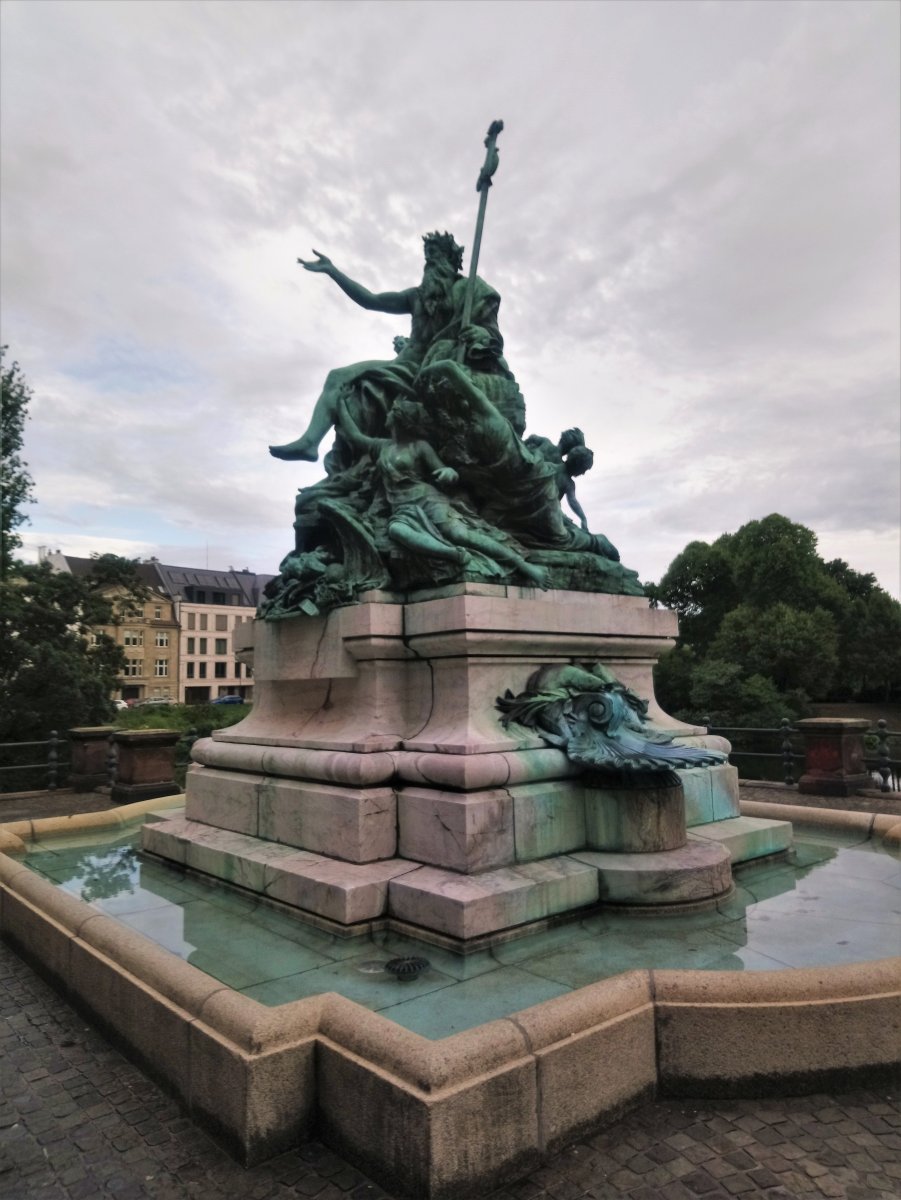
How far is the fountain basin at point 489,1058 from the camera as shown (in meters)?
2.43

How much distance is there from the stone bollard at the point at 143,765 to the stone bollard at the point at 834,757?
920cm

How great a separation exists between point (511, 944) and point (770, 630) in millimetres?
38116

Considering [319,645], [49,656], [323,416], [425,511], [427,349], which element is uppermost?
[427,349]

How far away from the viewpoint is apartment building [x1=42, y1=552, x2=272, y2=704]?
196ft

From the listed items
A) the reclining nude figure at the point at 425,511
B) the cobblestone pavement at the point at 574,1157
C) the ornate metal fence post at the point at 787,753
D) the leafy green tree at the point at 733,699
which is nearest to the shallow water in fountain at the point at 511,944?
the cobblestone pavement at the point at 574,1157

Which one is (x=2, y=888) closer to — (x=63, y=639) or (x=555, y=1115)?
(x=555, y=1115)

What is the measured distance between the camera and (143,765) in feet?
39.0

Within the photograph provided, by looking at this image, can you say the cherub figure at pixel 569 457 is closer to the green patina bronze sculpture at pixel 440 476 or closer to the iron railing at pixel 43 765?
the green patina bronze sculpture at pixel 440 476

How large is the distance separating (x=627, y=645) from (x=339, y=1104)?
4153mm

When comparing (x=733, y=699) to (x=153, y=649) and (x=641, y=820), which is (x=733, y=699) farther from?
(x=153, y=649)

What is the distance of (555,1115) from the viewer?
2.62 meters

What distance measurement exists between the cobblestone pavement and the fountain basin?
7 centimetres

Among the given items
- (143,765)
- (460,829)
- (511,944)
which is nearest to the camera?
(511,944)

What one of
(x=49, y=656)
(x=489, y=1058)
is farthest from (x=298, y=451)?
(x=49, y=656)
